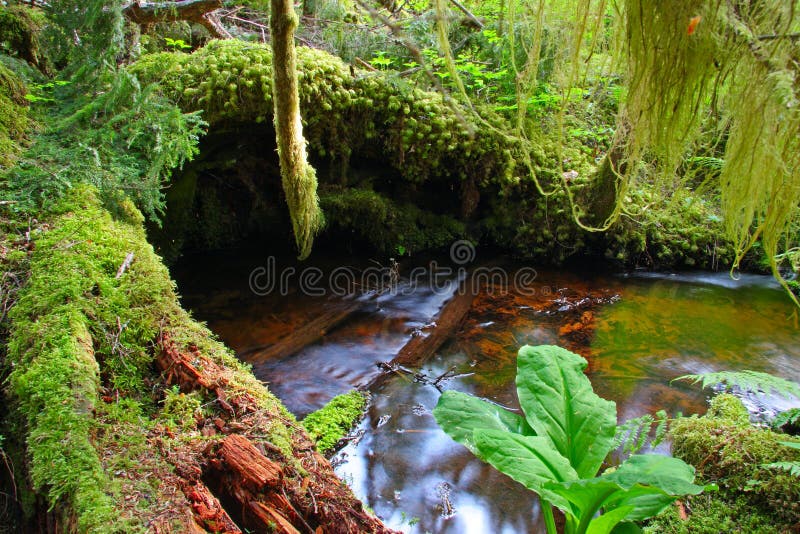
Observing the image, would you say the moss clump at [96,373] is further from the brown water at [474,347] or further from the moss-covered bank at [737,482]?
the moss-covered bank at [737,482]

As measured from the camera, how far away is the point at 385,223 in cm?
621

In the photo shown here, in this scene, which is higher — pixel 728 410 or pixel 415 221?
pixel 415 221

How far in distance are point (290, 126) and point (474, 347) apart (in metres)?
2.70

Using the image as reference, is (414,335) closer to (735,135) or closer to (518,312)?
(518,312)

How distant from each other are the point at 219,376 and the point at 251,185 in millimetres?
4255

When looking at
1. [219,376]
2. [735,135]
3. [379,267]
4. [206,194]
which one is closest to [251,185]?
[206,194]

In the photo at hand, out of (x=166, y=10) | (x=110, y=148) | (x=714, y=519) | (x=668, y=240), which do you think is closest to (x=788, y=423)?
(x=714, y=519)

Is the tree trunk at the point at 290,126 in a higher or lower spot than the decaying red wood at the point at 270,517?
higher

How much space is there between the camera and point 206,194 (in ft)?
19.2

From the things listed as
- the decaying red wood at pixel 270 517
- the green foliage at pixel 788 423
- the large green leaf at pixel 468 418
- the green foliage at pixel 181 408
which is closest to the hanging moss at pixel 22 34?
the green foliage at pixel 181 408

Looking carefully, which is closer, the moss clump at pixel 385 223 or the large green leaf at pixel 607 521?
the large green leaf at pixel 607 521

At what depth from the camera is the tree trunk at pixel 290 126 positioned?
3076mm

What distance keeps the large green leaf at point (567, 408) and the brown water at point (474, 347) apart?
942 millimetres

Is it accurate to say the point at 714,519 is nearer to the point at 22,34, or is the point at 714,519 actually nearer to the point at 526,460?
the point at 526,460
